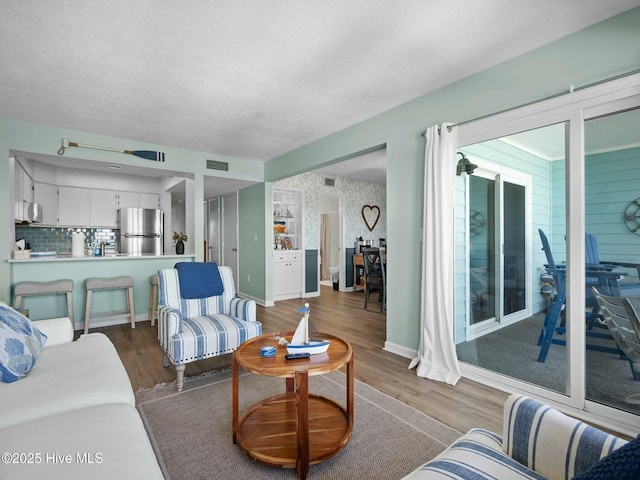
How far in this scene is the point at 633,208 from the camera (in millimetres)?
1966

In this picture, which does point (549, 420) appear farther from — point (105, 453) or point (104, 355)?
point (104, 355)

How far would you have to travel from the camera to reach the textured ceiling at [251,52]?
1.88 metres

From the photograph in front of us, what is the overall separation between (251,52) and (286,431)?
8.27 feet

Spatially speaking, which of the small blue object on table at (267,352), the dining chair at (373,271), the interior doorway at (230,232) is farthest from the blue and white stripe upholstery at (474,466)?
the interior doorway at (230,232)

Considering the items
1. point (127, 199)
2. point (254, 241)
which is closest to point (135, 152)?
point (127, 199)

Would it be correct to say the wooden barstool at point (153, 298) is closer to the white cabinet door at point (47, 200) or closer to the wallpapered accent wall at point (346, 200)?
the white cabinet door at point (47, 200)

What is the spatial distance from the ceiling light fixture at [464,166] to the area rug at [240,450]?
2003mm

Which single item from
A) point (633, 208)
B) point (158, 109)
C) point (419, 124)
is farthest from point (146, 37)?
point (633, 208)

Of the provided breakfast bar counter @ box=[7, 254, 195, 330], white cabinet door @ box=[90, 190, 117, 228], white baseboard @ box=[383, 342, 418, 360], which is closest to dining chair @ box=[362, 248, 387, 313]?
white baseboard @ box=[383, 342, 418, 360]

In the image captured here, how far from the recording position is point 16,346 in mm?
1681

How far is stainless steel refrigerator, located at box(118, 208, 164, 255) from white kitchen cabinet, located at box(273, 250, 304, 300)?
2.42m

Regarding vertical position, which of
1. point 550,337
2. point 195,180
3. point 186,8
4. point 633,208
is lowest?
point 550,337

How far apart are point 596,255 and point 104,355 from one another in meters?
3.19

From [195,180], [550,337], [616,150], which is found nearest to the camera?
[616,150]
